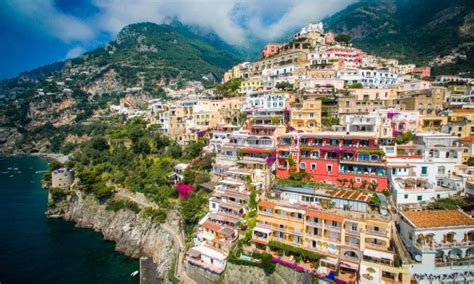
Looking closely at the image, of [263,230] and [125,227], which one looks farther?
[125,227]

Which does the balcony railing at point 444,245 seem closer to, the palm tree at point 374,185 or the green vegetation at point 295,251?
the green vegetation at point 295,251

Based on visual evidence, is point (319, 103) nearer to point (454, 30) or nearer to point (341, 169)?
point (341, 169)

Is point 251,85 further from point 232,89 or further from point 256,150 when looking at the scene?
point 256,150

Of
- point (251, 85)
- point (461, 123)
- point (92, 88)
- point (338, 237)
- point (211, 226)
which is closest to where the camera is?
point (338, 237)

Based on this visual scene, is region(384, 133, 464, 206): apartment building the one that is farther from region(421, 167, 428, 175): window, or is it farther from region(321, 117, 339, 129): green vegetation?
region(321, 117, 339, 129): green vegetation

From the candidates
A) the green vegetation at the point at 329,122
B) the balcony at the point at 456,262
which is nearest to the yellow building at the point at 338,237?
the balcony at the point at 456,262

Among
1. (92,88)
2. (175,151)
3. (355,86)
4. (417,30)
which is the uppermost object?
(417,30)

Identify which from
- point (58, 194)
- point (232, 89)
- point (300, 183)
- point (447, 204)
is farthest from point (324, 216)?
point (58, 194)
